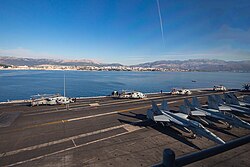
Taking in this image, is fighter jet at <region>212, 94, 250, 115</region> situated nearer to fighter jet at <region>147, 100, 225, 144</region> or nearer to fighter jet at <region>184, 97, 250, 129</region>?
fighter jet at <region>184, 97, 250, 129</region>

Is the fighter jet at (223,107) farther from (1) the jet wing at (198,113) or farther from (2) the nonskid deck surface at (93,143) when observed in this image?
(1) the jet wing at (198,113)

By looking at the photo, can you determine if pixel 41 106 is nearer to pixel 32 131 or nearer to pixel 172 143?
pixel 32 131

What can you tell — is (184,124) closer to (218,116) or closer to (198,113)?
(198,113)

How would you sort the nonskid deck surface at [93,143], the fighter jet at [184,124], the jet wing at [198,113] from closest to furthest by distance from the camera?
the nonskid deck surface at [93,143] → the fighter jet at [184,124] → the jet wing at [198,113]

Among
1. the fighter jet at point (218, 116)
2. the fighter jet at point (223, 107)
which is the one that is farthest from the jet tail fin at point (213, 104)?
the fighter jet at point (218, 116)

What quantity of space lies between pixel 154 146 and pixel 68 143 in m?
11.8

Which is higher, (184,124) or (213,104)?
(213,104)

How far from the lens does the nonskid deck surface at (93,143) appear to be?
18.5m

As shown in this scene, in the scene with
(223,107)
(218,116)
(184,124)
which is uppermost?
(223,107)

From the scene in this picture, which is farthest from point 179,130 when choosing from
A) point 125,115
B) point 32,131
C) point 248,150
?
point 32,131

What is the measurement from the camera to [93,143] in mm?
22953

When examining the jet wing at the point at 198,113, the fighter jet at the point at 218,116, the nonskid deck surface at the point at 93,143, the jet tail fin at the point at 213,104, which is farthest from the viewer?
the jet tail fin at the point at 213,104

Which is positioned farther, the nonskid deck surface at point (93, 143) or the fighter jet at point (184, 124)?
the fighter jet at point (184, 124)

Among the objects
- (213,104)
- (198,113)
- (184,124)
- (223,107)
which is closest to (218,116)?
(198,113)
